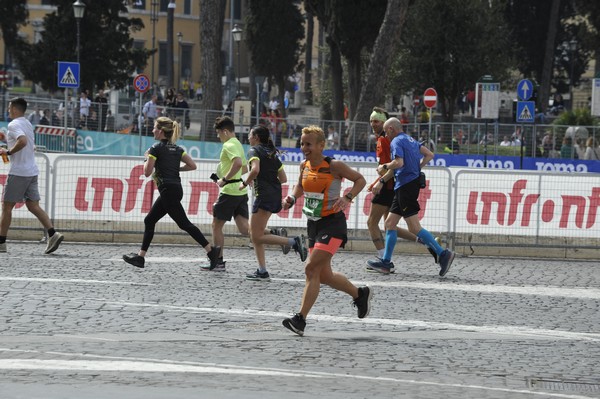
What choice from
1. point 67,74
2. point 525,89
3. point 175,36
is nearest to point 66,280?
point 67,74

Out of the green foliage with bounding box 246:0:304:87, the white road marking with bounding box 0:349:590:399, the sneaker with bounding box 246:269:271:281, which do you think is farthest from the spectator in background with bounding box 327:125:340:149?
the green foliage with bounding box 246:0:304:87

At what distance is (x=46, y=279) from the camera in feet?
43.0

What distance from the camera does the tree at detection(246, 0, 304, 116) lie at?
71688mm

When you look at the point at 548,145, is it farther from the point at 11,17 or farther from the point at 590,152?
the point at 11,17

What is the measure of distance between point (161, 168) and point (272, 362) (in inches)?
226

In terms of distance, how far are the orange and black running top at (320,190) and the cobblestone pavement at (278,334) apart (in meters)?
0.92

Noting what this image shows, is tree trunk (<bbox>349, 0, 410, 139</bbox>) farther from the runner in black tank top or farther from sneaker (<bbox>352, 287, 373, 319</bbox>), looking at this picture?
sneaker (<bbox>352, 287, 373, 319</bbox>)

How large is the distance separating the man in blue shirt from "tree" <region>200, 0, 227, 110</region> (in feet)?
80.8

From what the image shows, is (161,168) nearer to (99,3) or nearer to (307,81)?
(99,3)

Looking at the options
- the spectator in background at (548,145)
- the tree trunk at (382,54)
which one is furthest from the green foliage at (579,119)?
the tree trunk at (382,54)

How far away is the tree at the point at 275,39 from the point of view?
71.7 m

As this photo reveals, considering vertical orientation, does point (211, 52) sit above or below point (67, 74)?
above

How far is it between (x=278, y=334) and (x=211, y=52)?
3039cm

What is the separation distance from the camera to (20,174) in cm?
1554
